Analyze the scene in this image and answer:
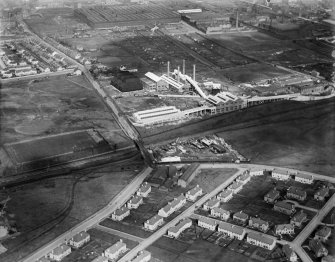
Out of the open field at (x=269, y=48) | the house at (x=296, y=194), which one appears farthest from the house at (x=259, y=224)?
the open field at (x=269, y=48)

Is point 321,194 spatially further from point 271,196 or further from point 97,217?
point 97,217

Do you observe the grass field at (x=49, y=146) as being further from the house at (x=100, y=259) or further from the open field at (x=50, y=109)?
the house at (x=100, y=259)

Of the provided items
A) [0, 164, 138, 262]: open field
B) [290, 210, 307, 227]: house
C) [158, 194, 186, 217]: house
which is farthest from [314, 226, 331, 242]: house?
[0, 164, 138, 262]: open field

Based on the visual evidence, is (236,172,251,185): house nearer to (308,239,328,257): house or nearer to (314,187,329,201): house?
(314,187,329,201): house

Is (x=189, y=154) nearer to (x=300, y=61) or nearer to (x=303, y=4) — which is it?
(x=300, y=61)

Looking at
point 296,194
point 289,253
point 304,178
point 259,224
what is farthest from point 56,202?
point 304,178

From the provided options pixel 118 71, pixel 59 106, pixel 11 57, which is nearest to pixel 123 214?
pixel 59 106
